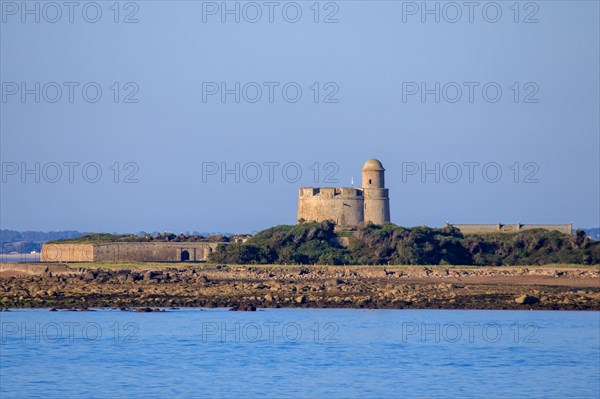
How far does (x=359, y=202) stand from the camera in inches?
2154

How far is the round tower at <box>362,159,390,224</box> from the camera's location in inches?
2122

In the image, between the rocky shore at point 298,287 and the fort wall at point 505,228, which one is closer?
the rocky shore at point 298,287

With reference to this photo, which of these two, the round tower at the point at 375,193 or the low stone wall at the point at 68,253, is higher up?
the round tower at the point at 375,193

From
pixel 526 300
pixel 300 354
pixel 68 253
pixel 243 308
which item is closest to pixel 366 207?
pixel 68 253

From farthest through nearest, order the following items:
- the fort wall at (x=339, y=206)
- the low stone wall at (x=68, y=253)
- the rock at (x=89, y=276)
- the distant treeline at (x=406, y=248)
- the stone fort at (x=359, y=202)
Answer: the fort wall at (x=339, y=206) < the stone fort at (x=359, y=202) < the low stone wall at (x=68, y=253) < the distant treeline at (x=406, y=248) < the rock at (x=89, y=276)

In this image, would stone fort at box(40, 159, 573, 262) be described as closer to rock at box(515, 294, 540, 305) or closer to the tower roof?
the tower roof

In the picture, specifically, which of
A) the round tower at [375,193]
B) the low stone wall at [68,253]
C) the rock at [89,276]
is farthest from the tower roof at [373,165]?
the rock at [89,276]

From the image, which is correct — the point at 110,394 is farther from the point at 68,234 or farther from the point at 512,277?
the point at 68,234

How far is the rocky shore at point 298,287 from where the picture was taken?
1316 inches

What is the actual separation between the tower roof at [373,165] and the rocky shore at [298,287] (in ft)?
31.8

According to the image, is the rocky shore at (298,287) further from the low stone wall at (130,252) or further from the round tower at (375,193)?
the round tower at (375,193)

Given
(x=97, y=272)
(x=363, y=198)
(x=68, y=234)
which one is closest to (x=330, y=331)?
(x=97, y=272)

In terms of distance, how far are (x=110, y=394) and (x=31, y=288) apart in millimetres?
17780

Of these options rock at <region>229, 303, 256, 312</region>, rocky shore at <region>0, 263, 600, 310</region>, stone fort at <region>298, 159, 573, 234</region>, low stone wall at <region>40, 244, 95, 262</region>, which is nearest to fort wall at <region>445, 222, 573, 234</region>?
stone fort at <region>298, 159, 573, 234</region>
